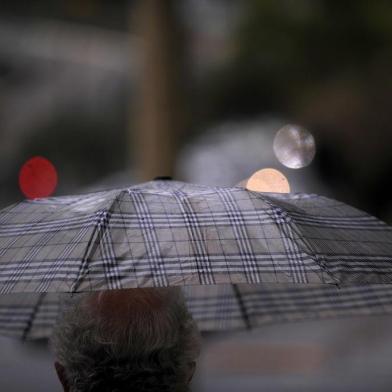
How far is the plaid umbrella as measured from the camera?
2346mm

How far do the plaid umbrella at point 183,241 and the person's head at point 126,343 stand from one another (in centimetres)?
13

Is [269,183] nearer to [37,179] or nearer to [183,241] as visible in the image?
[183,241]

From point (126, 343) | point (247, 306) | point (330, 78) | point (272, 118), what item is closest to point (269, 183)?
point (247, 306)

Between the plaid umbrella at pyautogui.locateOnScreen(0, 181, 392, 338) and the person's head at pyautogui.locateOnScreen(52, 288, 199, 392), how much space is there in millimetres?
130

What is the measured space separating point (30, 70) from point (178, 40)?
308 inches

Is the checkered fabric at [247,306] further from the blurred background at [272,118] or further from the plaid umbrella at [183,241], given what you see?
the blurred background at [272,118]

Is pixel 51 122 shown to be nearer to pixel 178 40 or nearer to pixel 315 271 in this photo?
pixel 178 40

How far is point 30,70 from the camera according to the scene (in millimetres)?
13227

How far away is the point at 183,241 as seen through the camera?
244 cm

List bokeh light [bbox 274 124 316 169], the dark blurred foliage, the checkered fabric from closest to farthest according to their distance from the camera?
the checkered fabric, bokeh light [bbox 274 124 316 169], the dark blurred foliage

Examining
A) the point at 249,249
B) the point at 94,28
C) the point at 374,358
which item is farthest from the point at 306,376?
the point at 249,249

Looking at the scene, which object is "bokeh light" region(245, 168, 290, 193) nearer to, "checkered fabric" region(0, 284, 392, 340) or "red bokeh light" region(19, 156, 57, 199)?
"checkered fabric" region(0, 284, 392, 340)

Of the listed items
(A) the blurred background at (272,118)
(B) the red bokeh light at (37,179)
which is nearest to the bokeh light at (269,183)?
(B) the red bokeh light at (37,179)

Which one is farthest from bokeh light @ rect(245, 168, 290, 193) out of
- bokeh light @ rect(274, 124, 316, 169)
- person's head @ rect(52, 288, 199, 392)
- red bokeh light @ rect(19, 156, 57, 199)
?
red bokeh light @ rect(19, 156, 57, 199)
